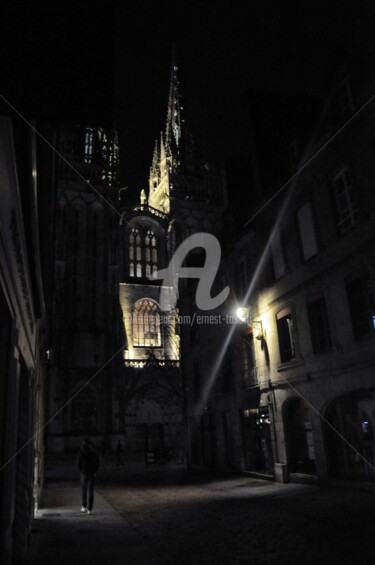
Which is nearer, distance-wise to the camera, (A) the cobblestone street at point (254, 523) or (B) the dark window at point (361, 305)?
(A) the cobblestone street at point (254, 523)

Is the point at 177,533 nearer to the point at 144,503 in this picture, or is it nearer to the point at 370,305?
A: the point at 144,503

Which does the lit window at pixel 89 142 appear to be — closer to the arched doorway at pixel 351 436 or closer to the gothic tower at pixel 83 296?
the gothic tower at pixel 83 296

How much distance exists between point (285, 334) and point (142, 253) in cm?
3640

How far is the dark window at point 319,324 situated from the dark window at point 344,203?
2344 mm

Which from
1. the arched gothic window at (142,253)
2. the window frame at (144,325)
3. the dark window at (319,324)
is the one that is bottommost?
the dark window at (319,324)

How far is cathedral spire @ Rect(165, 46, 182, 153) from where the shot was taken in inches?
2397

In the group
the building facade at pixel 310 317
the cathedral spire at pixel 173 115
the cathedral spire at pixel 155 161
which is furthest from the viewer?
the cathedral spire at pixel 155 161

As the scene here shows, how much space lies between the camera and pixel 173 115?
215 feet

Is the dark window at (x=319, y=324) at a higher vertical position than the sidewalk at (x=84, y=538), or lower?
higher

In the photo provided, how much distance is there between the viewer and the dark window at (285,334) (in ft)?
49.5

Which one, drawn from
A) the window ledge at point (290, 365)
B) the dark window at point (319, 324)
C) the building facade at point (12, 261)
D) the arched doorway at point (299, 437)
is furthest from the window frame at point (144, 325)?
the building facade at point (12, 261)

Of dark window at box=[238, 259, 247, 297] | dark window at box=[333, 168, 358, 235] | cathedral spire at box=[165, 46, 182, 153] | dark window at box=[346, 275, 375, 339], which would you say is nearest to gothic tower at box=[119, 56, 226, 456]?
cathedral spire at box=[165, 46, 182, 153]

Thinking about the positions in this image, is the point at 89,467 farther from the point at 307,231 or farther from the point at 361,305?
the point at 307,231

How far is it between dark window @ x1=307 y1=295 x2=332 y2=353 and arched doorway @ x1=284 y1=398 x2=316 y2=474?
2.12 m
